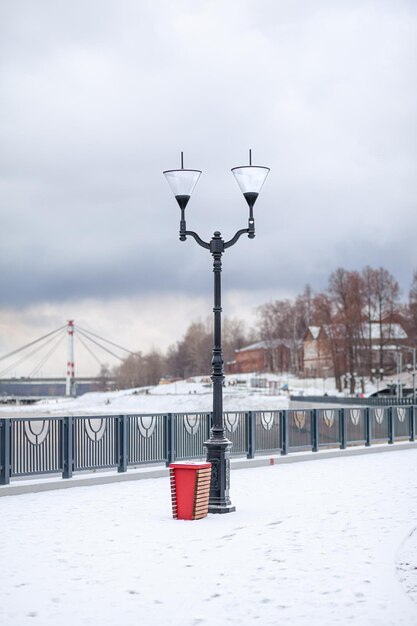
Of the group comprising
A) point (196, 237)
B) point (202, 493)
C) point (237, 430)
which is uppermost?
point (196, 237)

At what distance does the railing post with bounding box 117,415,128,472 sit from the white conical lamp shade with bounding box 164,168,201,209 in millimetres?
6961

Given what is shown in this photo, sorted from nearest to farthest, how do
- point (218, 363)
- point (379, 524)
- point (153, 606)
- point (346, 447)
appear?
point (153, 606)
point (379, 524)
point (218, 363)
point (346, 447)

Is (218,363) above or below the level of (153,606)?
above

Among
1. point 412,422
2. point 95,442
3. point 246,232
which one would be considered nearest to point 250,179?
point 246,232

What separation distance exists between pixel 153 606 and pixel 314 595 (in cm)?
149

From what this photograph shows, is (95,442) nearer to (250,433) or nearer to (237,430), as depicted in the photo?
(237,430)

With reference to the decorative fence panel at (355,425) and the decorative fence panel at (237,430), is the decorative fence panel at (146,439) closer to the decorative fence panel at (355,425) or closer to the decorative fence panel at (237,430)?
the decorative fence panel at (237,430)

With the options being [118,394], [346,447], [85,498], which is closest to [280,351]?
[118,394]

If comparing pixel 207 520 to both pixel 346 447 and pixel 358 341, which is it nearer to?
pixel 346 447

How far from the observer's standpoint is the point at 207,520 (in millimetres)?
14492

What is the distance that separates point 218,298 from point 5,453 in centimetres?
549

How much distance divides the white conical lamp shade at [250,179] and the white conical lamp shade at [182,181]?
0.65 meters

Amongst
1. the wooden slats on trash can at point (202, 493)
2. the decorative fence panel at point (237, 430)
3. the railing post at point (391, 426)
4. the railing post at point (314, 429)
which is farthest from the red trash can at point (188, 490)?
the railing post at point (391, 426)

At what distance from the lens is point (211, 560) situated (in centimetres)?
1095
